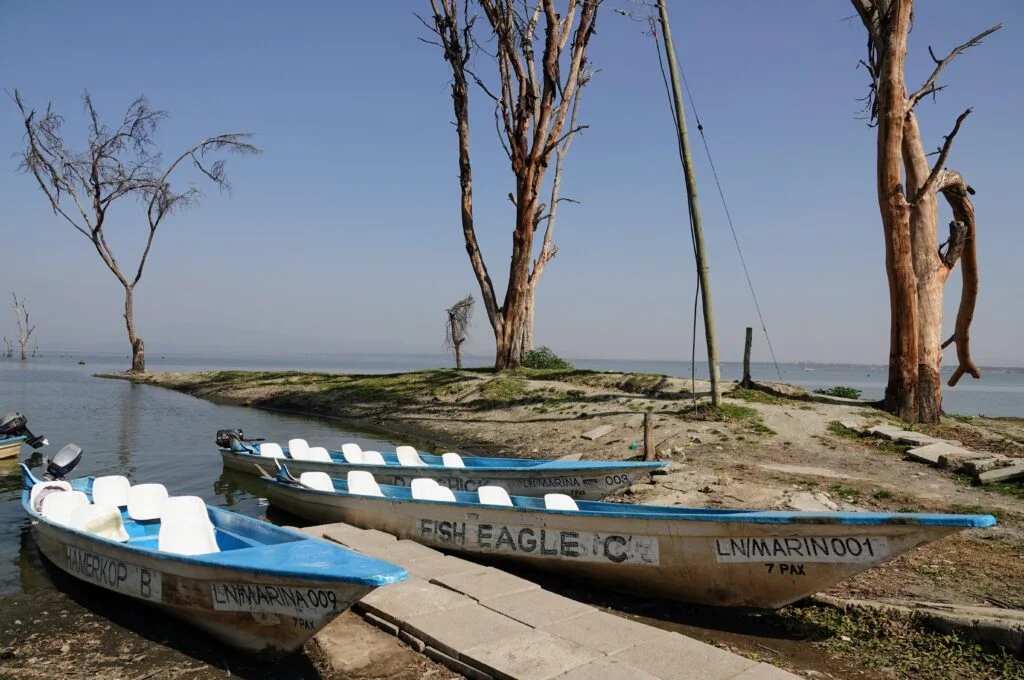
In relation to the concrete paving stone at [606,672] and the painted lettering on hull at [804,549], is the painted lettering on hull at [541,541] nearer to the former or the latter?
the painted lettering on hull at [804,549]

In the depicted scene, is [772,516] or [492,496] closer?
[772,516]

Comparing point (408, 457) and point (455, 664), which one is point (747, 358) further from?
point (455, 664)

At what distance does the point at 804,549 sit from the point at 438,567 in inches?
162

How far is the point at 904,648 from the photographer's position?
6.21 meters

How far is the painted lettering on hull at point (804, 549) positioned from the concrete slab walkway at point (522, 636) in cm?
132

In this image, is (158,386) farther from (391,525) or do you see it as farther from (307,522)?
(391,525)

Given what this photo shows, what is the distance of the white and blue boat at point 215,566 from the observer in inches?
219

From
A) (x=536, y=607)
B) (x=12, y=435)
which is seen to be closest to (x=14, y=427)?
(x=12, y=435)

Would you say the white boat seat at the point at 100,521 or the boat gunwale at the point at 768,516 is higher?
the boat gunwale at the point at 768,516

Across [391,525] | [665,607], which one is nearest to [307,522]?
[391,525]

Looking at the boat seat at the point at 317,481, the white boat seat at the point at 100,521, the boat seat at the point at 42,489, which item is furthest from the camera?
the boat seat at the point at 317,481

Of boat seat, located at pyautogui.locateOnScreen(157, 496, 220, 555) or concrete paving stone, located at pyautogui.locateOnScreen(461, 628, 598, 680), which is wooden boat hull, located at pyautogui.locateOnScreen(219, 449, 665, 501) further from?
concrete paving stone, located at pyautogui.locateOnScreen(461, 628, 598, 680)

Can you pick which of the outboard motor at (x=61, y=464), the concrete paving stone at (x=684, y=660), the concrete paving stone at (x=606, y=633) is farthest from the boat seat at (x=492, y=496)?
the outboard motor at (x=61, y=464)

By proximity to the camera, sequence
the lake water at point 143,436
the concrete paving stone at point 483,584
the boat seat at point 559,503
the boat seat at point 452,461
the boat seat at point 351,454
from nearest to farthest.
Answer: the concrete paving stone at point 483,584 → the boat seat at point 559,503 → the lake water at point 143,436 → the boat seat at point 452,461 → the boat seat at point 351,454
